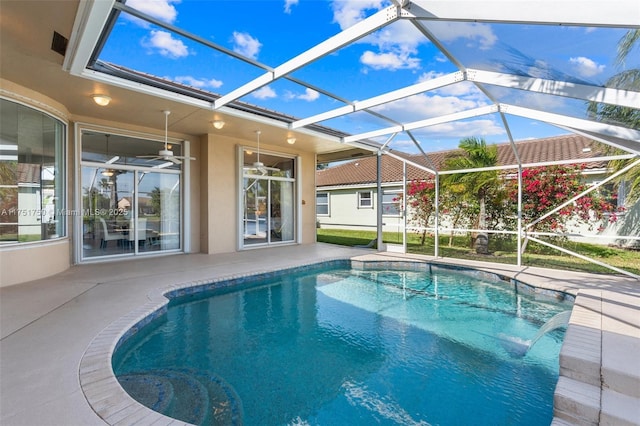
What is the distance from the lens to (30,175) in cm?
579

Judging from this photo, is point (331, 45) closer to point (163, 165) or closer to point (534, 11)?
point (534, 11)

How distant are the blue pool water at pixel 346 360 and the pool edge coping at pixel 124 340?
19 cm

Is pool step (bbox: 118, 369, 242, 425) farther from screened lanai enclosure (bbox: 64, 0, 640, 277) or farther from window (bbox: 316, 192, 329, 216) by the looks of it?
window (bbox: 316, 192, 329, 216)

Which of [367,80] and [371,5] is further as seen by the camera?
[367,80]

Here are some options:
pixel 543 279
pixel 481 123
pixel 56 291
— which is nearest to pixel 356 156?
pixel 481 123

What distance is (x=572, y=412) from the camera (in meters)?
2.46

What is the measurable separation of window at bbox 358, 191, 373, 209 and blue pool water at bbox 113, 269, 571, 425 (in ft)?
34.5

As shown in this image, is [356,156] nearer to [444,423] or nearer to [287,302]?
[287,302]

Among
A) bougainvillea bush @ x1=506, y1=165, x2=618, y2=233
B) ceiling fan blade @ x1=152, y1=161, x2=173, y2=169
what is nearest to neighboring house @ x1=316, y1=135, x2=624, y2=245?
bougainvillea bush @ x1=506, y1=165, x2=618, y2=233

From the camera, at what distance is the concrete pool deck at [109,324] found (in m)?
2.35

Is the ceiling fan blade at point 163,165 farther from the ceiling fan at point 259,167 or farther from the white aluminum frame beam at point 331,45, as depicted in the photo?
the white aluminum frame beam at point 331,45

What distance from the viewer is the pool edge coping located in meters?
2.20

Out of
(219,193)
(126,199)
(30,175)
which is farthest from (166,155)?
(219,193)

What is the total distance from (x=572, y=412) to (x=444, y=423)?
0.95 metres
